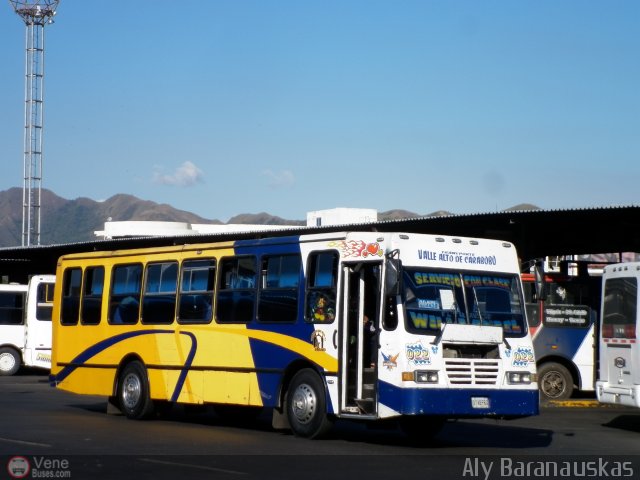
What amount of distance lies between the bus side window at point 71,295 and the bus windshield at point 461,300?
329 inches

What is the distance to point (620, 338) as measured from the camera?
19812 mm

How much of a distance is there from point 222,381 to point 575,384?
1071cm

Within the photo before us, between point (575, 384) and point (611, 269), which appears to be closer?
point (611, 269)

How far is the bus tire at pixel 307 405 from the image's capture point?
1616cm

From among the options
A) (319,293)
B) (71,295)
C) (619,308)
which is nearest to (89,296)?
(71,295)

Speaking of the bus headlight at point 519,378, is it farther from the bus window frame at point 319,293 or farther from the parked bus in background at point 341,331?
the bus window frame at point 319,293

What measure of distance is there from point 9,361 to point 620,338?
23.0m

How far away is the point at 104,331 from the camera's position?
21.0m

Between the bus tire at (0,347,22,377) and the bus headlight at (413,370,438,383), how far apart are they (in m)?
24.7

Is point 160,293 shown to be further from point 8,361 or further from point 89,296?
point 8,361

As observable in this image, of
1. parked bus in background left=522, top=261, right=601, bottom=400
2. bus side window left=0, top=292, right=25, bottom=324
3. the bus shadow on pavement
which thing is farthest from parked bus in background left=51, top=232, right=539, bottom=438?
bus side window left=0, top=292, right=25, bottom=324

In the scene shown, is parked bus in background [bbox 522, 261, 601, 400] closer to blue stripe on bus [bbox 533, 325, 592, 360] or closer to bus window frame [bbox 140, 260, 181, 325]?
blue stripe on bus [bbox 533, 325, 592, 360]

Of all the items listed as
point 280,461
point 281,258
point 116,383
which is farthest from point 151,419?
point 280,461

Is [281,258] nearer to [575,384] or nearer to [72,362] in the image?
[72,362]
